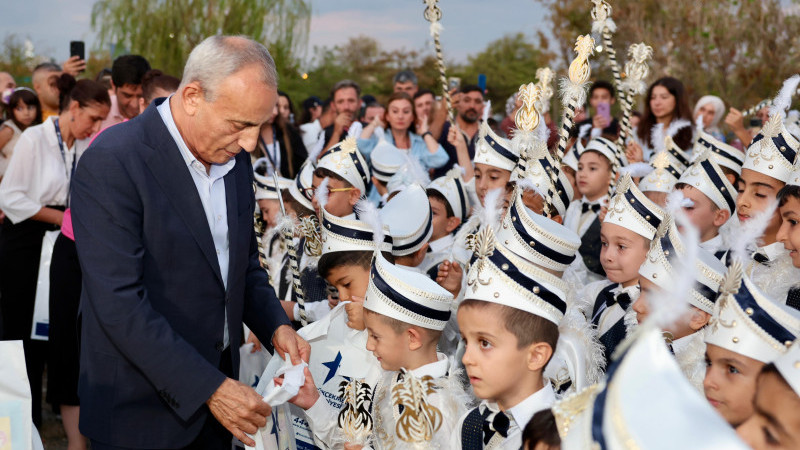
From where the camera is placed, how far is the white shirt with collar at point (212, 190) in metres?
3.11

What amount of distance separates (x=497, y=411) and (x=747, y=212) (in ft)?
8.89

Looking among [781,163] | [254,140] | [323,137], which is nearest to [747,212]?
[781,163]

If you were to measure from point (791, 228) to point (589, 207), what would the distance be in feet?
7.35

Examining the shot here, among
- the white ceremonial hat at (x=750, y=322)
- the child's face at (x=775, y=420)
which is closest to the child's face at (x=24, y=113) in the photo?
the white ceremonial hat at (x=750, y=322)

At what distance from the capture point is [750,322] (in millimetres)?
2641

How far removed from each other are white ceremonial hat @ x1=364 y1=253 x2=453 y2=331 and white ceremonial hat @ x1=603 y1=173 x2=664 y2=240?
4.82 ft

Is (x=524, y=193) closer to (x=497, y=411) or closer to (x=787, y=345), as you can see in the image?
(x=497, y=411)

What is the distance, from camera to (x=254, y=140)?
3057 millimetres

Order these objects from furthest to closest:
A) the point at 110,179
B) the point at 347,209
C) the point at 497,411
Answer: the point at 347,209
the point at 497,411
the point at 110,179

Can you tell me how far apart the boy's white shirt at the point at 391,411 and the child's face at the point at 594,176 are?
3198 mm

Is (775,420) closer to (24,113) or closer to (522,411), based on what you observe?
(522,411)

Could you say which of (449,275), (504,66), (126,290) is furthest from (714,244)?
(504,66)

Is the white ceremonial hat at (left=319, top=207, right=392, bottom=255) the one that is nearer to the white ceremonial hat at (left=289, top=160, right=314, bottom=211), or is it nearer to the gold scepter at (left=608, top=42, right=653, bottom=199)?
the white ceremonial hat at (left=289, top=160, right=314, bottom=211)

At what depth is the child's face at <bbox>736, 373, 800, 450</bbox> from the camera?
2.04m
